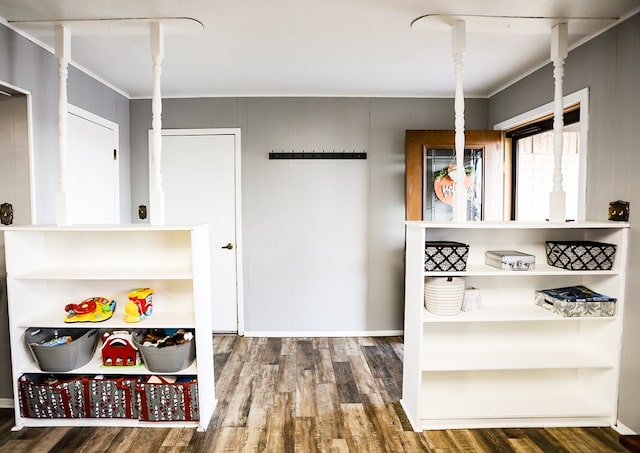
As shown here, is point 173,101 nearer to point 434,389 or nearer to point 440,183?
point 440,183

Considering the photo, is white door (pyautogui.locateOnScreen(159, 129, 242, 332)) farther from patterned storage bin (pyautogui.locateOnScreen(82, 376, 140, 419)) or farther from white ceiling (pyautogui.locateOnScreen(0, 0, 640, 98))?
patterned storage bin (pyautogui.locateOnScreen(82, 376, 140, 419))

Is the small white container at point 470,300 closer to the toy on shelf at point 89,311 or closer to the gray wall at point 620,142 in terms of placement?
the gray wall at point 620,142

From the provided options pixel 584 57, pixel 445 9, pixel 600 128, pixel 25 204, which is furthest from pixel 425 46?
pixel 25 204

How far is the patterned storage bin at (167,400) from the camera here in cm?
222

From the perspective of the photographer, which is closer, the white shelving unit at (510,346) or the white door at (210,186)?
the white shelving unit at (510,346)

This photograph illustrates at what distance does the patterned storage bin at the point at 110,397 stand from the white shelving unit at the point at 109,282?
0.05 metres

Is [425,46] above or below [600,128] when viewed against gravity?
above

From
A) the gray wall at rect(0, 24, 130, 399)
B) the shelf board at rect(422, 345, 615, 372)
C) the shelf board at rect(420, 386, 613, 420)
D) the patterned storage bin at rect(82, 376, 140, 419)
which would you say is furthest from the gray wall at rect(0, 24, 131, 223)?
→ the shelf board at rect(420, 386, 613, 420)

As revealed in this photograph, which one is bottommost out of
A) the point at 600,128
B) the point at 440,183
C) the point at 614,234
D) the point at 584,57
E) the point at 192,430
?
the point at 192,430

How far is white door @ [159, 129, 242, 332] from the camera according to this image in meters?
3.64

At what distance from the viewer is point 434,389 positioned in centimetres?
246

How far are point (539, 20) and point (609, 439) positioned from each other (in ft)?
8.07

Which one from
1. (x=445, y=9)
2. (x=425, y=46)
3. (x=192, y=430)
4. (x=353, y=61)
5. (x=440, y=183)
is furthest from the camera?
(x=440, y=183)

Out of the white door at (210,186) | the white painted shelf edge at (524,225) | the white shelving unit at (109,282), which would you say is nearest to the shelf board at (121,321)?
the white shelving unit at (109,282)
